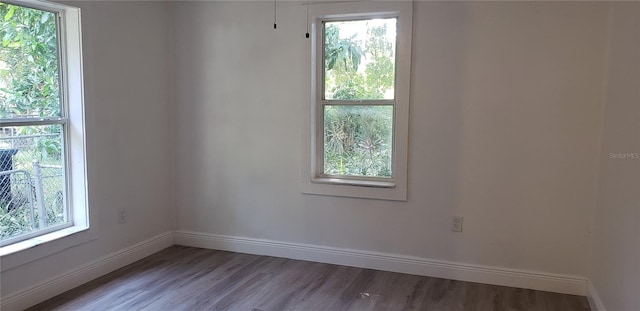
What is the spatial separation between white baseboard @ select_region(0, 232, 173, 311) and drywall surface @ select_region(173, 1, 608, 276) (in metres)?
0.47

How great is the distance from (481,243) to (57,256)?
3.01 metres

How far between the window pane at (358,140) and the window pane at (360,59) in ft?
0.41

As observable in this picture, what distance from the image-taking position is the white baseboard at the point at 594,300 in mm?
2686

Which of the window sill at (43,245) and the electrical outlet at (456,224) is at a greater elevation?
the electrical outlet at (456,224)

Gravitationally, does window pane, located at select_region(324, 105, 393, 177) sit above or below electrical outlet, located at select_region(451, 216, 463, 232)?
above

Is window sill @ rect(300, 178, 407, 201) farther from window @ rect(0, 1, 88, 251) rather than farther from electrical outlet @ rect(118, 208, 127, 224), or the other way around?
window @ rect(0, 1, 88, 251)

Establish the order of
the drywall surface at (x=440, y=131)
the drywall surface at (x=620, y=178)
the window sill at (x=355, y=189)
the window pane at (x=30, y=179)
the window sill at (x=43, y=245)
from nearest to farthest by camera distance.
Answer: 1. the drywall surface at (x=620, y=178)
2. the window sill at (x=43, y=245)
3. the window pane at (x=30, y=179)
4. the drywall surface at (x=440, y=131)
5. the window sill at (x=355, y=189)

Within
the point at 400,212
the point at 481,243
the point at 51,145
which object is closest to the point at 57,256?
the point at 51,145

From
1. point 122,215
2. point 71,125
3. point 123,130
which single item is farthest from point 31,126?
point 122,215

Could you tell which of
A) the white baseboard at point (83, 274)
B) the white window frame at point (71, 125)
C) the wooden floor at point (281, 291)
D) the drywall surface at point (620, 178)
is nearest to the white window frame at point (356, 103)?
the wooden floor at point (281, 291)

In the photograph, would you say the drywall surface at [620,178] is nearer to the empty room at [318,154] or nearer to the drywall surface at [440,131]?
the empty room at [318,154]

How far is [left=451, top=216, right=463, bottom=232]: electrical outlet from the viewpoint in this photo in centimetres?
331

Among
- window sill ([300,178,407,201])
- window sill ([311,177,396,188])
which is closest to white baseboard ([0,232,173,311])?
window sill ([300,178,407,201])

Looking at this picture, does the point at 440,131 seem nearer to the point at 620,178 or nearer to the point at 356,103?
the point at 356,103
